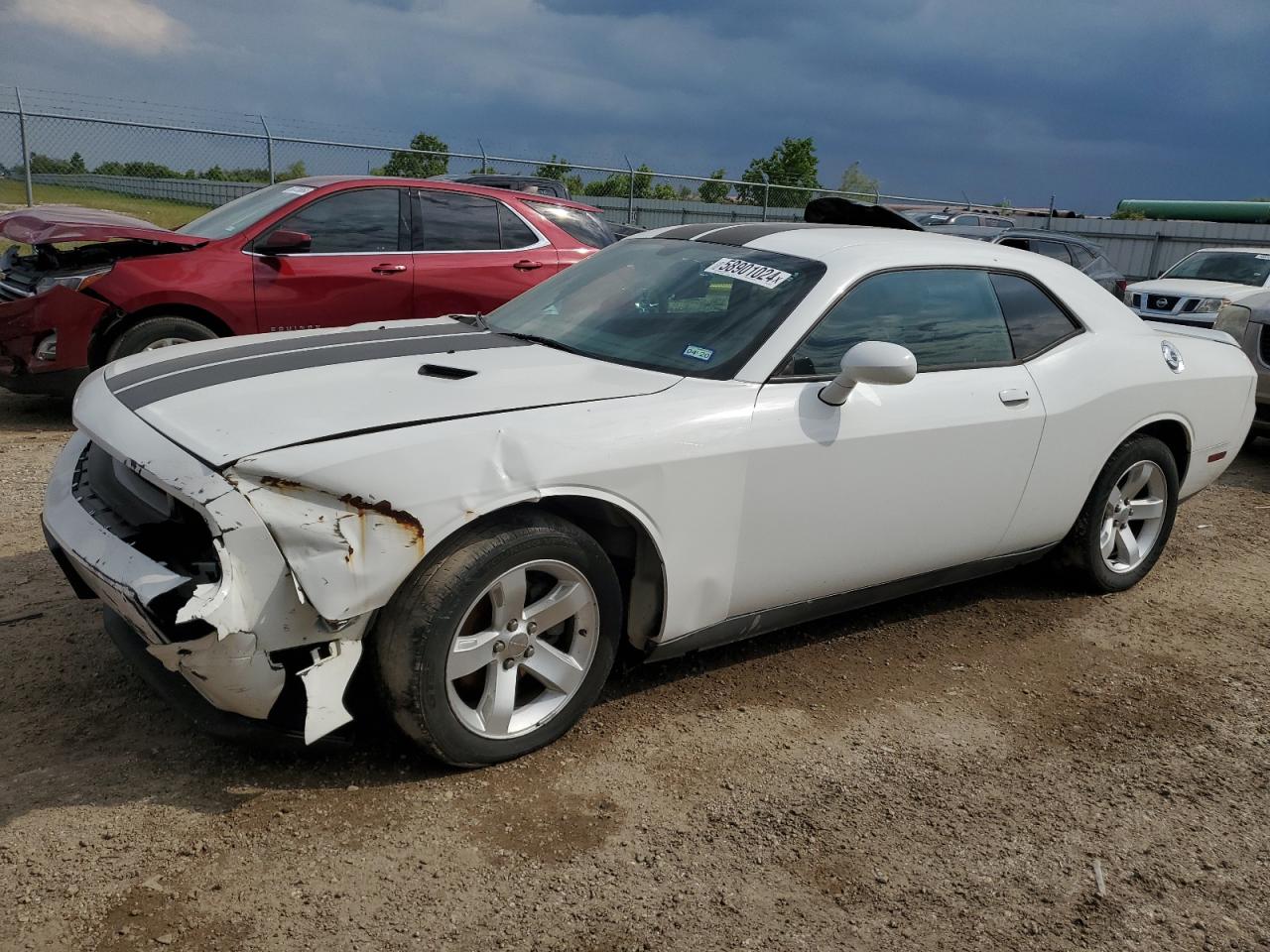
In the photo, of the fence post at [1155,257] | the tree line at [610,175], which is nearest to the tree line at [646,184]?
the tree line at [610,175]

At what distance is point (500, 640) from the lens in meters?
2.98

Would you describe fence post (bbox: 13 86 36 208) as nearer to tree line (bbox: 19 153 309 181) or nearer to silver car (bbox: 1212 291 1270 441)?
tree line (bbox: 19 153 309 181)

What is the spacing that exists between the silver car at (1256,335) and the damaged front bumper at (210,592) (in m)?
7.16

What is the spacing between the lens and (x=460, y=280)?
24.3 feet

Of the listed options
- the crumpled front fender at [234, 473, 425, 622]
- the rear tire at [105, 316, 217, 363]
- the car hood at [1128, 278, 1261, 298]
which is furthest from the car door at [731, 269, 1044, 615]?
the car hood at [1128, 278, 1261, 298]

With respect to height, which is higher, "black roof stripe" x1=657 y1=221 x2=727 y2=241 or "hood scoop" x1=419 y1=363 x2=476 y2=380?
"black roof stripe" x1=657 y1=221 x2=727 y2=241

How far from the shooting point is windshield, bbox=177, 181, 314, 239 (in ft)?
23.2

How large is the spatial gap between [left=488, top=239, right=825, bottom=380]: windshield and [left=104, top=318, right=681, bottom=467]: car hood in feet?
0.49

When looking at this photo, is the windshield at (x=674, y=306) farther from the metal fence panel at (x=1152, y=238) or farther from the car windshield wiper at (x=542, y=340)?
the metal fence panel at (x=1152, y=238)

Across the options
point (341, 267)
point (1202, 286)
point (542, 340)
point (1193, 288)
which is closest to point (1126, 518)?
point (542, 340)

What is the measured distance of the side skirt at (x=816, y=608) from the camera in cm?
342

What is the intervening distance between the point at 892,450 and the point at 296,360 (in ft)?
6.55

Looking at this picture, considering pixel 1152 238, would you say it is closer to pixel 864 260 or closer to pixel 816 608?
pixel 864 260

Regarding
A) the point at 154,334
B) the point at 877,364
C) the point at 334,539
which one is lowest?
the point at 154,334
